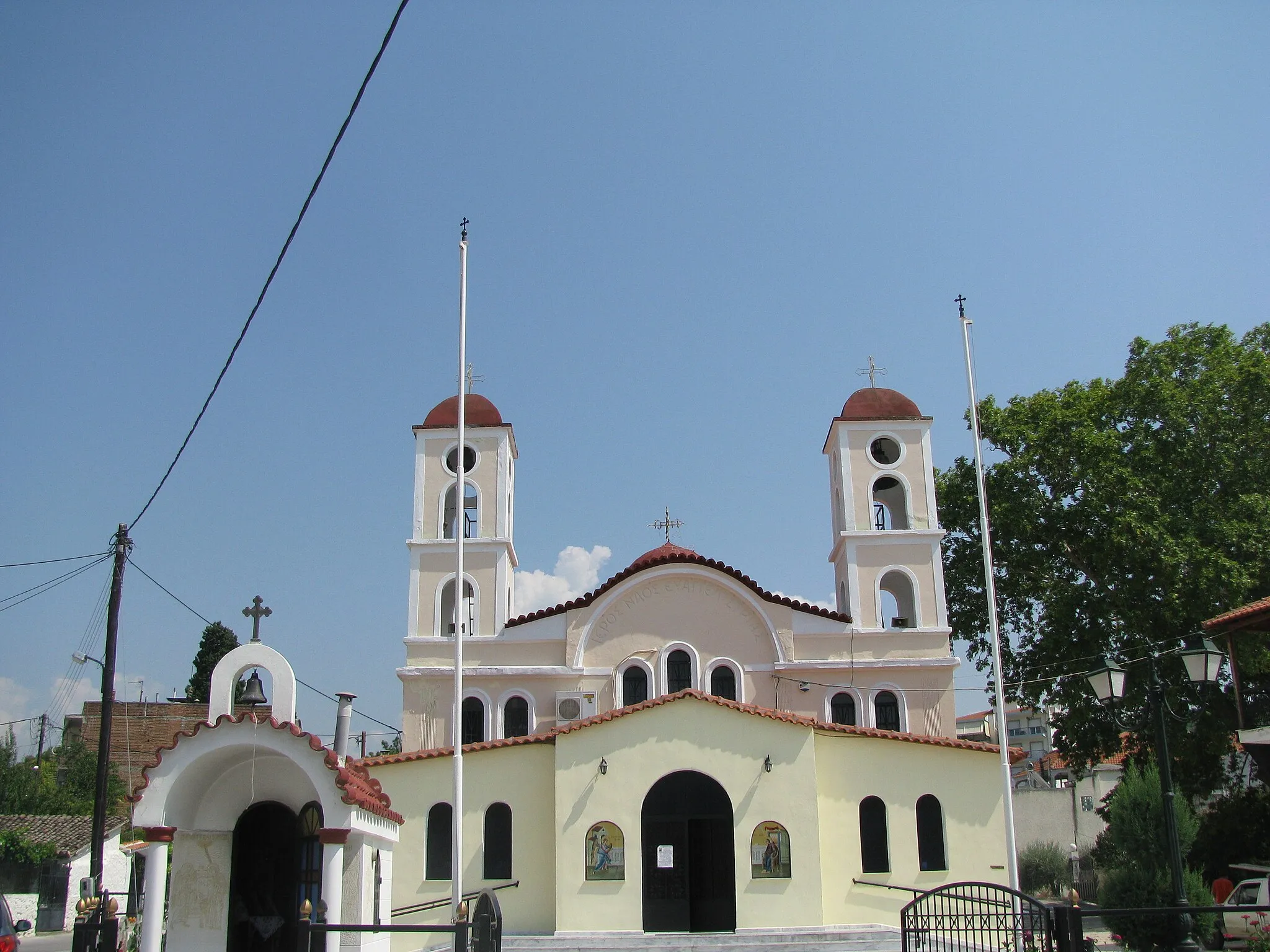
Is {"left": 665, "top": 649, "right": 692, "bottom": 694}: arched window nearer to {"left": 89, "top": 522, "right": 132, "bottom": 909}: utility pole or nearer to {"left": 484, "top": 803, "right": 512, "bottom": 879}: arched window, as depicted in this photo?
{"left": 484, "top": 803, "right": 512, "bottom": 879}: arched window

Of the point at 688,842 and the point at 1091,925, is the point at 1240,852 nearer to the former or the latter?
the point at 1091,925

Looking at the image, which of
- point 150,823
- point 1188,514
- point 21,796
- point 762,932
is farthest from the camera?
point 21,796

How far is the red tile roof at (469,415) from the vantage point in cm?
2697

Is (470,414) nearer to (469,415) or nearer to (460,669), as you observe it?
(469,415)

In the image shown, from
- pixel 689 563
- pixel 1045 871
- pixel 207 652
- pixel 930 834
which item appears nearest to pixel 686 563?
pixel 689 563

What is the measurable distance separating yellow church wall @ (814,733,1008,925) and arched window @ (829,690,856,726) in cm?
404

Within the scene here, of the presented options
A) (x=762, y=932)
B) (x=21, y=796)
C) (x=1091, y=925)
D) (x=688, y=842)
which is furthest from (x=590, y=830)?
(x=21, y=796)

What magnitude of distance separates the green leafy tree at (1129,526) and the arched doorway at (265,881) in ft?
67.6

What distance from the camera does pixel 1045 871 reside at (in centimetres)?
3494

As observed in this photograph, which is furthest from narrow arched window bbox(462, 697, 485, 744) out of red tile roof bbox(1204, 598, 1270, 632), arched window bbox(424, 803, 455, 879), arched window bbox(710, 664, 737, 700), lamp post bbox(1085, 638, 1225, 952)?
red tile roof bbox(1204, 598, 1270, 632)

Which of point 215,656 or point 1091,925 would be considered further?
point 215,656

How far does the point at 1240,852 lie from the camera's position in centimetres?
2469

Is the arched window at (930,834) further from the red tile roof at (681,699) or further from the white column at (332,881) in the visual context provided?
the white column at (332,881)

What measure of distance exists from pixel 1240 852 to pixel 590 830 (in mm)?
15250
